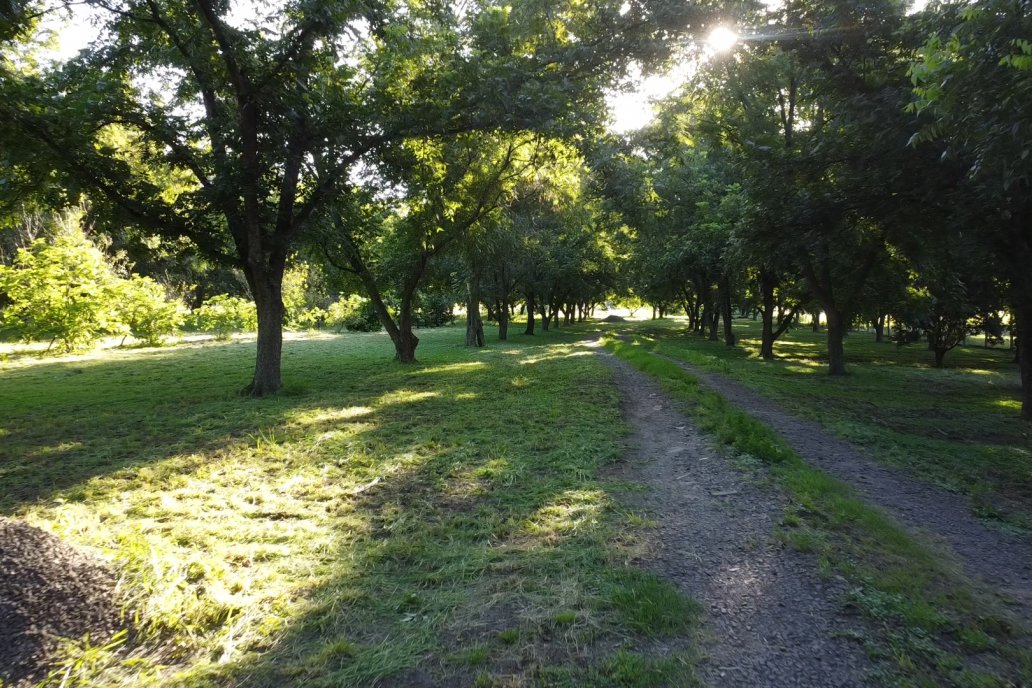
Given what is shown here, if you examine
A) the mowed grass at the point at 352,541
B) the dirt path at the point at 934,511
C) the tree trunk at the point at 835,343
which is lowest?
the dirt path at the point at 934,511

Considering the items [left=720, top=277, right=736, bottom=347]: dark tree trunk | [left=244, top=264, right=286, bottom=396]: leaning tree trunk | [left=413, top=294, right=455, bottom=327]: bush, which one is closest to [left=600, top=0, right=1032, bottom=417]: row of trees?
[left=244, top=264, right=286, bottom=396]: leaning tree trunk

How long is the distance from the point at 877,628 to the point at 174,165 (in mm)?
12346

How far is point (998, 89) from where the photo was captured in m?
4.63

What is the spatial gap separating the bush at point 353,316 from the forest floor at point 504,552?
107ft

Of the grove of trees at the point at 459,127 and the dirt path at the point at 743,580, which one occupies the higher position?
the grove of trees at the point at 459,127

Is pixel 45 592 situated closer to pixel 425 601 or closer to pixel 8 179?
pixel 425 601

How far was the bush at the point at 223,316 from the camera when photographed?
29016mm

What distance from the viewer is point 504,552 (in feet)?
13.0

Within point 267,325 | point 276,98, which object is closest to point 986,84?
point 276,98

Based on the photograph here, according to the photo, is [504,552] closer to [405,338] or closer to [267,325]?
[267,325]

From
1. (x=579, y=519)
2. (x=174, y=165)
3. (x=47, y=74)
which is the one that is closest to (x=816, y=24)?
(x=579, y=519)

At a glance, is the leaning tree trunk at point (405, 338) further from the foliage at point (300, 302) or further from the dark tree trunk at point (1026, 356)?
the foliage at point (300, 302)

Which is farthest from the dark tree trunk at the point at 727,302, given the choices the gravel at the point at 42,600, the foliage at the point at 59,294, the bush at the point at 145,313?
the gravel at the point at 42,600

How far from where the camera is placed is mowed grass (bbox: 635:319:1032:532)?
588 cm
